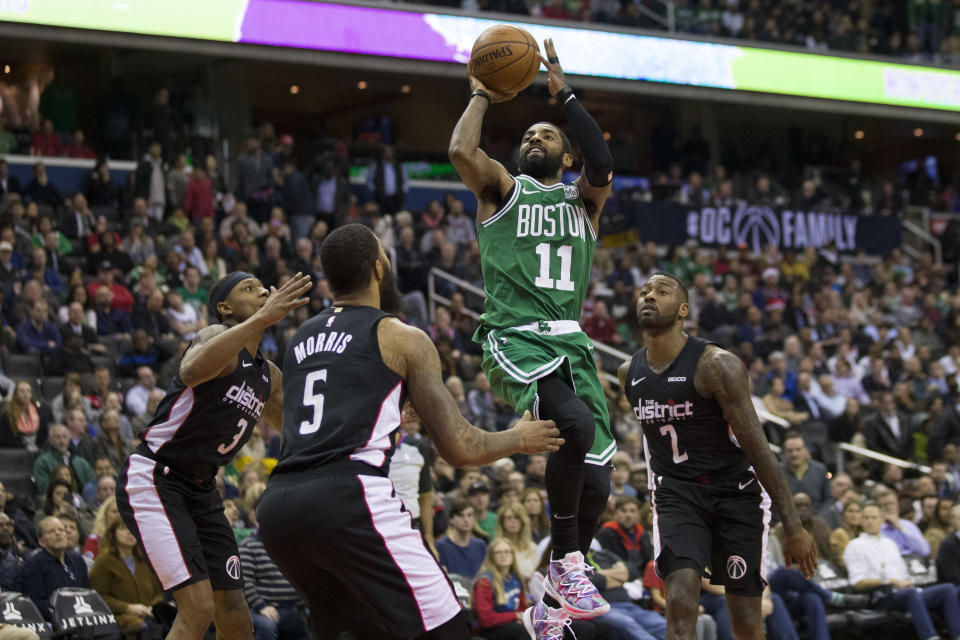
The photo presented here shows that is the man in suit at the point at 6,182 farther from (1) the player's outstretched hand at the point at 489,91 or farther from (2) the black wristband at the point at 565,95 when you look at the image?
(2) the black wristband at the point at 565,95

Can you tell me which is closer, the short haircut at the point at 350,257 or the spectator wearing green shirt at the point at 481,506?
the short haircut at the point at 350,257

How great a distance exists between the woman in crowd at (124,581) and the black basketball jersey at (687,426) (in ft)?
15.2

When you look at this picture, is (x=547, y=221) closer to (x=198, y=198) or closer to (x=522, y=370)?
(x=522, y=370)

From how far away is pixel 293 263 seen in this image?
57.1 feet

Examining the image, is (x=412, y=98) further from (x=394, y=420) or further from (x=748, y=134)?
(x=394, y=420)

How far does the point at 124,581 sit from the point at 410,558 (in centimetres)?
580

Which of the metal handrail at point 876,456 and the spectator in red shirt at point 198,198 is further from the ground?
the spectator in red shirt at point 198,198

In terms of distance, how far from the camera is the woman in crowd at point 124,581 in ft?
33.2

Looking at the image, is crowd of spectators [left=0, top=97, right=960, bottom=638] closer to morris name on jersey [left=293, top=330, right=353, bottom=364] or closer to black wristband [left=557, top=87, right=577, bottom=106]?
black wristband [left=557, top=87, right=577, bottom=106]

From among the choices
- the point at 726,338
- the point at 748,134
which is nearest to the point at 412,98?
the point at 748,134

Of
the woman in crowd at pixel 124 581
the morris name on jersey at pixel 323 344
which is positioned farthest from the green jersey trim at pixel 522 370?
the woman in crowd at pixel 124 581

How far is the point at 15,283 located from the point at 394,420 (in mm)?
10888

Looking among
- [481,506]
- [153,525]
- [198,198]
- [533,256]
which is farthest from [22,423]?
[533,256]

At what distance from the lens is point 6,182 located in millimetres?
17391
